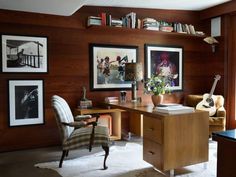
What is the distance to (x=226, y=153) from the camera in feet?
4.57

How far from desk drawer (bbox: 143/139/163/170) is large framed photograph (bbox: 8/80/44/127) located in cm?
201

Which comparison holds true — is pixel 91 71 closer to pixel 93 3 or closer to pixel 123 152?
pixel 93 3

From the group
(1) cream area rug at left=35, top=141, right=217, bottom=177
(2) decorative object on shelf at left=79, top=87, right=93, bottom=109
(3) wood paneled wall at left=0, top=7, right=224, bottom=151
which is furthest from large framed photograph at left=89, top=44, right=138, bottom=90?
(1) cream area rug at left=35, top=141, right=217, bottom=177

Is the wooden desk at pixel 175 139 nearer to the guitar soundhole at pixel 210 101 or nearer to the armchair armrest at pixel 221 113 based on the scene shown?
the armchair armrest at pixel 221 113

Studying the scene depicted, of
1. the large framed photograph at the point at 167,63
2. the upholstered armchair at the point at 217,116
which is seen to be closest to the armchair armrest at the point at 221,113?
the upholstered armchair at the point at 217,116

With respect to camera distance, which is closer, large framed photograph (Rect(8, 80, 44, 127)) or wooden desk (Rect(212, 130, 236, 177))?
wooden desk (Rect(212, 130, 236, 177))

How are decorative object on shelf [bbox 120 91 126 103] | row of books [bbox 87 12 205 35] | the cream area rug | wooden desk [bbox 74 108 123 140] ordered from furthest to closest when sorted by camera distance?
1. decorative object on shelf [bbox 120 91 126 103]
2. row of books [bbox 87 12 205 35]
3. wooden desk [bbox 74 108 123 140]
4. the cream area rug

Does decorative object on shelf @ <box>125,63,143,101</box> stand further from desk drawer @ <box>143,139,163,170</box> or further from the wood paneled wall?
desk drawer @ <box>143,139,163,170</box>

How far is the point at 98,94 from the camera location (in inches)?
183

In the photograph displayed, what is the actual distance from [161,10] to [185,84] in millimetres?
1652

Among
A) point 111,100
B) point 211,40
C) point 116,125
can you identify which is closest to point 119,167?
point 116,125

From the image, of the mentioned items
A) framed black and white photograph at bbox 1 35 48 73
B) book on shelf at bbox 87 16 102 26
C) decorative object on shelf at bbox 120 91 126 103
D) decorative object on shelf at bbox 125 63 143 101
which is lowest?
decorative object on shelf at bbox 120 91 126 103

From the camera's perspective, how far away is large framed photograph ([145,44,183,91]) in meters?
5.06

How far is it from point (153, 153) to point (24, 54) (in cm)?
260
